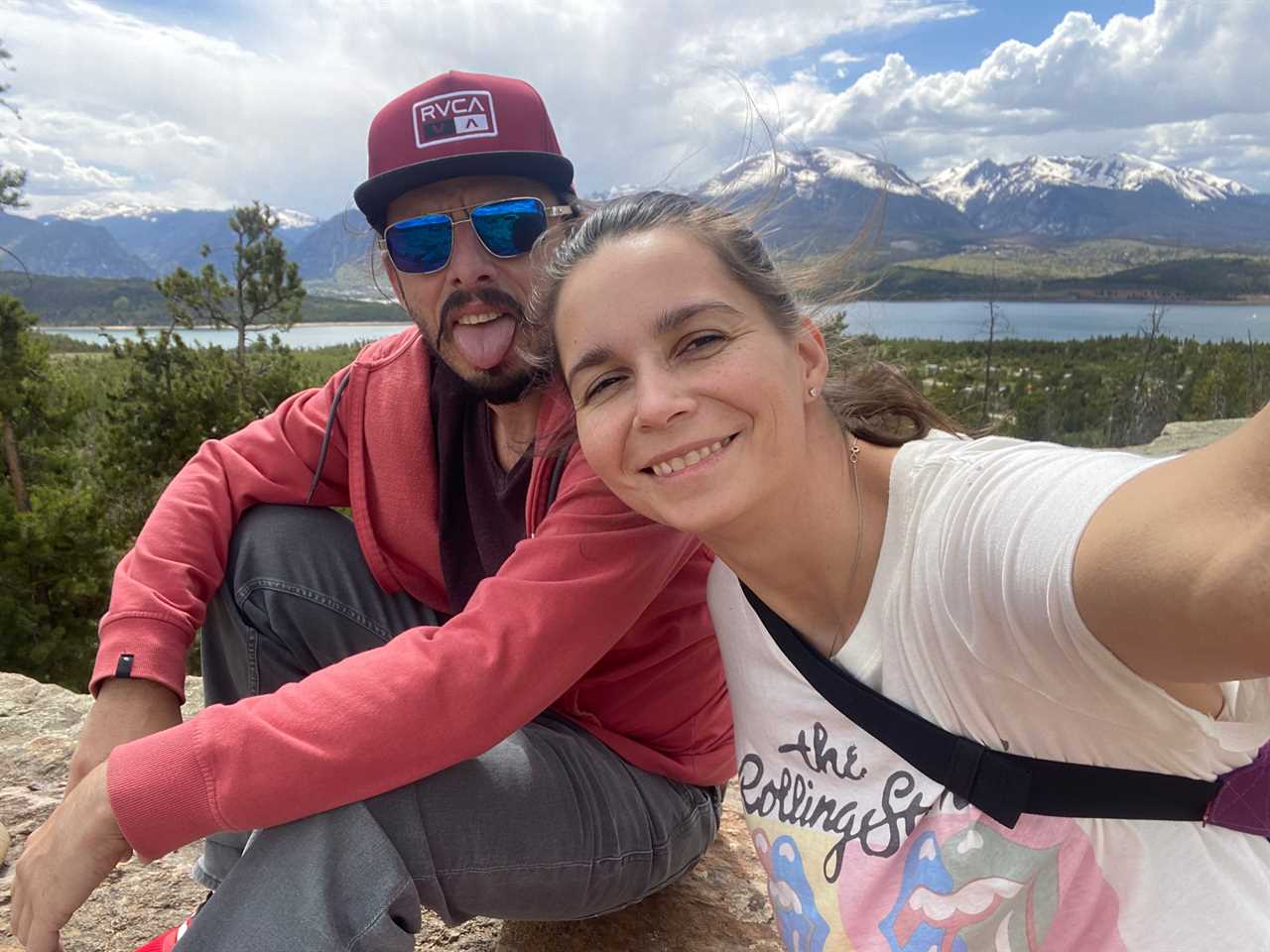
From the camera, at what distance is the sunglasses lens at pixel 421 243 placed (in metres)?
2.03

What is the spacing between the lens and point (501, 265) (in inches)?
80.0

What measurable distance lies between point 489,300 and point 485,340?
11cm

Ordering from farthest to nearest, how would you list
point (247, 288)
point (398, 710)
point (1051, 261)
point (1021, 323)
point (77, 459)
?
point (1051, 261), point (1021, 323), point (247, 288), point (77, 459), point (398, 710)

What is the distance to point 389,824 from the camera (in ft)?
4.45

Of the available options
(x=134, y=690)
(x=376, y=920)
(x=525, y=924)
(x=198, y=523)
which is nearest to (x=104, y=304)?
(x=198, y=523)


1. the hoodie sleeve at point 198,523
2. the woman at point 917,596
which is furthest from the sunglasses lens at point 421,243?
the woman at point 917,596

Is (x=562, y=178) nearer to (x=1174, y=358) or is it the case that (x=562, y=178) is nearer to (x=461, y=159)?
(x=461, y=159)

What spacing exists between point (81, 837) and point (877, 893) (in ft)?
3.91

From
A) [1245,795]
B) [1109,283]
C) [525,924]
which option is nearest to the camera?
[1245,795]

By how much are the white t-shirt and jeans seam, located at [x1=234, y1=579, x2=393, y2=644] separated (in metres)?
1.05

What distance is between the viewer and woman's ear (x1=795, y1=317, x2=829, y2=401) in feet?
4.58

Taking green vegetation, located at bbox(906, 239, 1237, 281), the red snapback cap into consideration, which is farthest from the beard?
green vegetation, located at bbox(906, 239, 1237, 281)

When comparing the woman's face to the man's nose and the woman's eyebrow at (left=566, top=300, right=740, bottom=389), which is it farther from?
the man's nose

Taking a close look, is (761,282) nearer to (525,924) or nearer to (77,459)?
(525,924)
